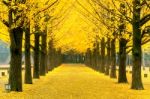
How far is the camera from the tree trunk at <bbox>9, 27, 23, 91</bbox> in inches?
1099

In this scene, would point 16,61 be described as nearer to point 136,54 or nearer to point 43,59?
point 136,54

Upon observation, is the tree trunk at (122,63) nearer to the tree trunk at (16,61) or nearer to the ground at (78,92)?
the ground at (78,92)

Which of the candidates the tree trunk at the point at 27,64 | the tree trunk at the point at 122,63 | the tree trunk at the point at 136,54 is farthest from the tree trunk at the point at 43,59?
the tree trunk at the point at 136,54

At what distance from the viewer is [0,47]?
156875mm

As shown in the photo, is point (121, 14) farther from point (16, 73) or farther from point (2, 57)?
point (2, 57)

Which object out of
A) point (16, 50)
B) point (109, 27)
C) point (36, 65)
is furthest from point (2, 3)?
point (36, 65)

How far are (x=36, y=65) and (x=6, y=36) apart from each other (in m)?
6.31

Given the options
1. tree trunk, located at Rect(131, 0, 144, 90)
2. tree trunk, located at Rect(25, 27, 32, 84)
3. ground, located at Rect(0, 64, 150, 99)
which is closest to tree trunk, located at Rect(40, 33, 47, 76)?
tree trunk, located at Rect(25, 27, 32, 84)

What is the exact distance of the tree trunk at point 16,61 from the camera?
27.9m

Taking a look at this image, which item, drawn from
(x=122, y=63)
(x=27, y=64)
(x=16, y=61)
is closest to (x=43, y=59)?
(x=27, y=64)

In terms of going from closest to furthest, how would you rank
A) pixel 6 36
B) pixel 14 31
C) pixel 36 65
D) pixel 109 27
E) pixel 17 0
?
pixel 17 0 → pixel 14 31 → pixel 109 27 → pixel 36 65 → pixel 6 36

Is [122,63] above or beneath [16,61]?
beneath

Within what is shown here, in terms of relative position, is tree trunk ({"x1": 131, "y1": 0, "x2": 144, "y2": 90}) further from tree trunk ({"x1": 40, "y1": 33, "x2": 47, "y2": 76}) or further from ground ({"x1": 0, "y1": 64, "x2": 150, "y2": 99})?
tree trunk ({"x1": 40, "y1": 33, "x2": 47, "y2": 76})

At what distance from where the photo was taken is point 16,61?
92.5ft
